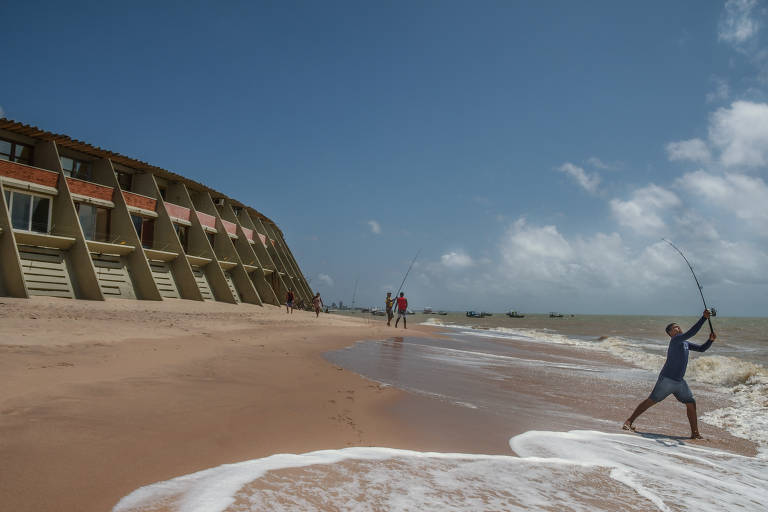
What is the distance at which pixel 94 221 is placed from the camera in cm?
2078

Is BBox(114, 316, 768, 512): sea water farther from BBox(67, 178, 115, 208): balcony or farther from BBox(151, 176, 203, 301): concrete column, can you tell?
BBox(67, 178, 115, 208): balcony

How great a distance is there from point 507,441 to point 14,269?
18.6 metres

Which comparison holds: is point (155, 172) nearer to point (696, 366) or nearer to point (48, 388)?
point (48, 388)

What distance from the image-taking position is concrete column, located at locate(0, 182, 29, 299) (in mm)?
15773

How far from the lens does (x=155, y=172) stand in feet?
82.2

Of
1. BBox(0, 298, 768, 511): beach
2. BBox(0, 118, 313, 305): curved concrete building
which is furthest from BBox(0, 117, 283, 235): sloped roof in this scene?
BBox(0, 298, 768, 511): beach

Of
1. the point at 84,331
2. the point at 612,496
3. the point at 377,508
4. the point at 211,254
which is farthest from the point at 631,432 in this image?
the point at 211,254

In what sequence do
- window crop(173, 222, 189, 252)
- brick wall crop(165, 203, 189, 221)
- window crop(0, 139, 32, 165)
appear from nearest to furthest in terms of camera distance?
1. window crop(0, 139, 32, 165)
2. brick wall crop(165, 203, 189, 221)
3. window crop(173, 222, 189, 252)

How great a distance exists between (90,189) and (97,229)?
1942 mm

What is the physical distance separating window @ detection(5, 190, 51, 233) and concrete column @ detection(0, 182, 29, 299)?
1368 millimetres

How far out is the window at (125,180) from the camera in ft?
79.4

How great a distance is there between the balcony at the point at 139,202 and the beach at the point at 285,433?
14.7 metres

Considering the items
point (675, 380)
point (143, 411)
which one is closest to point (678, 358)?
point (675, 380)

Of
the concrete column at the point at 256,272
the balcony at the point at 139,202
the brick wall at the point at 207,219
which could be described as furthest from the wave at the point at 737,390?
the brick wall at the point at 207,219
